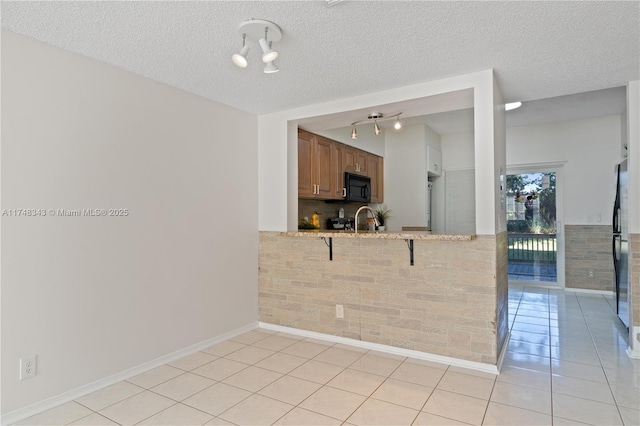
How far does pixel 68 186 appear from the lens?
2.51 metres

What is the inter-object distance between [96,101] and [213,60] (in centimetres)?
92

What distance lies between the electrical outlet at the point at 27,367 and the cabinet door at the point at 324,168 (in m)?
3.18

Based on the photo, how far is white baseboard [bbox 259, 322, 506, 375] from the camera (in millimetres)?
2911

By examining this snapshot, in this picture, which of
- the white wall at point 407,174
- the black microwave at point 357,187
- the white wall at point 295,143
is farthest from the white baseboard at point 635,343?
the black microwave at point 357,187

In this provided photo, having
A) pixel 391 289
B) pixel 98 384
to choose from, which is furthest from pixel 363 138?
pixel 98 384

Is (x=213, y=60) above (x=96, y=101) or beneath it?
above

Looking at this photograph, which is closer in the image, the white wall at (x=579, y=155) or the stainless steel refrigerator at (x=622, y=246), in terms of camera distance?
the stainless steel refrigerator at (x=622, y=246)

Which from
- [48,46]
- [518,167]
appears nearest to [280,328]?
[48,46]

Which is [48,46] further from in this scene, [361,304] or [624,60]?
[624,60]

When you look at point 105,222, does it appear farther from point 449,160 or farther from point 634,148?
point 449,160

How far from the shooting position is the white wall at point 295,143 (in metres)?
2.91

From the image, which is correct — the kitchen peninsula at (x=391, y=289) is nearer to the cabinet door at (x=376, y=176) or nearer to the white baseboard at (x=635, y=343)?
the white baseboard at (x=635, y=343)

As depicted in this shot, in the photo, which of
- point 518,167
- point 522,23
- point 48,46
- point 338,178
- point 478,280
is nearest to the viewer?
point 522,23

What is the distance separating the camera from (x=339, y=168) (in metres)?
5.06
